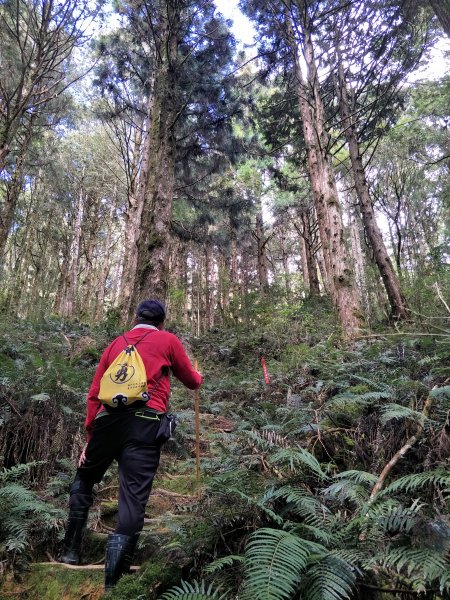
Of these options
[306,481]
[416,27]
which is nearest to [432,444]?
[306,481]

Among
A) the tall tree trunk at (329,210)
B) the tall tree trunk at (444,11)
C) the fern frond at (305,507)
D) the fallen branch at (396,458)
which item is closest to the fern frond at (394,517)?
the fallen branch at (396,458)

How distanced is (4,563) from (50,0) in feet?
26.9

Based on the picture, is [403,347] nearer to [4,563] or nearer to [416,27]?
[4,563]

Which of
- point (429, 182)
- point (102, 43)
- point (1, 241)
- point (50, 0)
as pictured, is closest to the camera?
point (50, 0)

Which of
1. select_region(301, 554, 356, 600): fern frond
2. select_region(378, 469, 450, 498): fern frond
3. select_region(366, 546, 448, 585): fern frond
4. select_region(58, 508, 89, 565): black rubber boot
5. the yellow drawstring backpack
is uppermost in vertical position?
the yellow drawstring backpack

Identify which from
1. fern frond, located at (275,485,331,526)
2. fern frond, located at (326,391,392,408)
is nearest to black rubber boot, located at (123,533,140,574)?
fern frond, located at (275,485,331,526)

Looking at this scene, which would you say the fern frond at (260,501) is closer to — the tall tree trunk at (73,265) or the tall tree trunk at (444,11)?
the tall tree trunk at (444,11)

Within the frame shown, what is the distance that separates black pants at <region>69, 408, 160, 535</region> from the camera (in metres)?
2.33

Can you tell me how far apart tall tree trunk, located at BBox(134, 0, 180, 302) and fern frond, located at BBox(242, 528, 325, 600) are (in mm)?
5254

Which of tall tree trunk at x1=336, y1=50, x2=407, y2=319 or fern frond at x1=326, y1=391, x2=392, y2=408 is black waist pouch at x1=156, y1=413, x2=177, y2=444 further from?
tall tree trunk at x1=336, y1=50, x2=407, y2=319

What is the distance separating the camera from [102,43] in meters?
10.9

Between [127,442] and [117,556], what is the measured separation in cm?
60

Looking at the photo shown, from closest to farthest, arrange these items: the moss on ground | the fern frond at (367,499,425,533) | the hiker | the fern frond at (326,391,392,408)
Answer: the fern frond at (367,499,425,533), the hiker, the moss on ground, the fern frond at (326,391,392,408)

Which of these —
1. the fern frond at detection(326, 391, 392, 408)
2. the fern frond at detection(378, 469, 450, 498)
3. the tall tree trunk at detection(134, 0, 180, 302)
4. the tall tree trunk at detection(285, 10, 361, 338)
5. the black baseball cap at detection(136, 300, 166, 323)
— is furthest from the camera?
the tall tree trunk at detection(285, 10, 361, 338)
